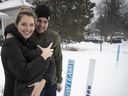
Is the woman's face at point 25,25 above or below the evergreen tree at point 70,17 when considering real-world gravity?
above

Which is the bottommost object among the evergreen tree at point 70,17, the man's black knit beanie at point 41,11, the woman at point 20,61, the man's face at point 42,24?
the evergreen tree at point 70,17

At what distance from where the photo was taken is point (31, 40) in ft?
8.11

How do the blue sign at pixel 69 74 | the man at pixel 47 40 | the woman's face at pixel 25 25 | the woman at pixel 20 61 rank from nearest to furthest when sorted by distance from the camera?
the woman at pixel 20 61, the woman's face at pixel 25 25, the man at pixel 47 40, the blue sign at pixel 69 74

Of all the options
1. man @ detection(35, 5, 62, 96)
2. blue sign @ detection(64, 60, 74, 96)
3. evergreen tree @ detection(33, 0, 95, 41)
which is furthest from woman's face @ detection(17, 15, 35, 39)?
evergreen tree @ detection(33, 0, 95, 41)

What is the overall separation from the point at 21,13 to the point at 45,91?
99 cm

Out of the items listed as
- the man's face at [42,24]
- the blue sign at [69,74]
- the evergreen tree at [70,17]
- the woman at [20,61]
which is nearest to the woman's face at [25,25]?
the woman at [20,61]

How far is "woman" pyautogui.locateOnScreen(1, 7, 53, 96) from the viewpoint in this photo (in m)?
2.19

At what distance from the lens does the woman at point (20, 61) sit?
7.19 ft

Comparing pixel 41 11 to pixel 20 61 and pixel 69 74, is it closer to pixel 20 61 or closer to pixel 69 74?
pixel 20 61

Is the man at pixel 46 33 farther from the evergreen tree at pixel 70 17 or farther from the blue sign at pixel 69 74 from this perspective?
the evergreen tree at pixel 70 17

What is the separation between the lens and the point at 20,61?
2.19 m

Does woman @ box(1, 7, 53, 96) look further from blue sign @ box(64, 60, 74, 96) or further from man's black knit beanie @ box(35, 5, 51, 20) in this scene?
blue sign @ box(64, 60, 74, 96)

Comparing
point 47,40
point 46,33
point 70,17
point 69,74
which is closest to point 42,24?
point 46,33

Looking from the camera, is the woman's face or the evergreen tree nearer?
the woman's face
